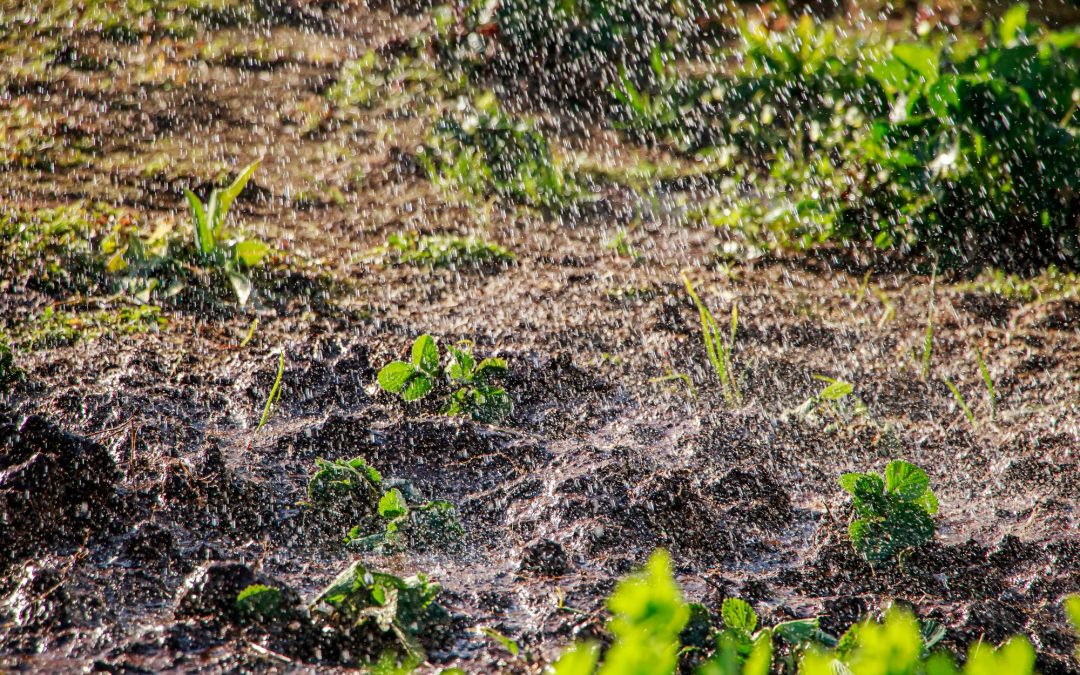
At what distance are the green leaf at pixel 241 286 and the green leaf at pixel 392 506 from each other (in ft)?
4.28

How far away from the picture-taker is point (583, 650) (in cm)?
74

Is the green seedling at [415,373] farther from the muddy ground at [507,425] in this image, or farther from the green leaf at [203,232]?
the green leaf at [203,232]

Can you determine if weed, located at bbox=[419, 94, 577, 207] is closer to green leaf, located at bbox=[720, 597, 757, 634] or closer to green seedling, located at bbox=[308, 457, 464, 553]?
green seedling, located at bbox=[308, 457, 464, 553]

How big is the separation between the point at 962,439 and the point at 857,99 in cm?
191

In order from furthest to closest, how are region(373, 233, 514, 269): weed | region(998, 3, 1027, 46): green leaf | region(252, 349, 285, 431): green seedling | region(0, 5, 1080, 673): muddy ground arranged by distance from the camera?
region(998, 3, 1027, 46): green leaf → region(373, 233, 514, 269): weed → region(252, 349, 285, 431): green seedling → region(0, 5, 1080, 673): muddy ground

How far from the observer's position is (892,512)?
2.00 meters

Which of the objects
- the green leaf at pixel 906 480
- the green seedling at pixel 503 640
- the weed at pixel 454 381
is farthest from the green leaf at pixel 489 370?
the green leaf at pixel 906 480

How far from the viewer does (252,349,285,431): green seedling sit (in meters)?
2.41

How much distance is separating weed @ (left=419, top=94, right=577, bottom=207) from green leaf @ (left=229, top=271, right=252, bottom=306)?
1.12 meters

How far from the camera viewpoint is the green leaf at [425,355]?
2494mm

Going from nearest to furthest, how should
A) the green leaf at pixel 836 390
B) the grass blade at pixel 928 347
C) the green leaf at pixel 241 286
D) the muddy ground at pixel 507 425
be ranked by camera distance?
the muddy ground at pixel 507 425 → the green leaf at pixel 836 390 → the grass blade at pixel 928 347 → the green leaf at pixel 241 286

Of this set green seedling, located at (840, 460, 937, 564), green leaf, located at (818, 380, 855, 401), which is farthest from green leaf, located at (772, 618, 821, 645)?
green leaf, located at (818, 380, 855, 401)

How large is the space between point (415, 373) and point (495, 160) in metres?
1.83

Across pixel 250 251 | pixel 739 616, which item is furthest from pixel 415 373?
pixel 739 616
